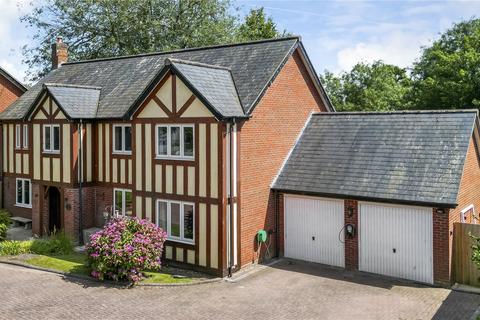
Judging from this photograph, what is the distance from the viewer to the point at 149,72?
80.1 ft

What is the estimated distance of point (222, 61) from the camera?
21547mm

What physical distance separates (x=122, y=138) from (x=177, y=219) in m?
5.82

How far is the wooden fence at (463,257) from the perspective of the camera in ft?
52.1

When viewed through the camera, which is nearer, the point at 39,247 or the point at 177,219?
the point at 177,219

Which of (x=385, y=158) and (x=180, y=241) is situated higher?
(x=385, y=158)

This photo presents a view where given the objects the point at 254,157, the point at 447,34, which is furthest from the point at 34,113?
the point at 447,34

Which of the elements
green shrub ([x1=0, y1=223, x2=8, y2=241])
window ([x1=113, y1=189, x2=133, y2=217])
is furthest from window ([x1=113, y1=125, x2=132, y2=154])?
green shrub ([x1=0, y1=223, x2=8, y2=241])

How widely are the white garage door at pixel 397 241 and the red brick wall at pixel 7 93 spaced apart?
Answer: 2233 centimetres

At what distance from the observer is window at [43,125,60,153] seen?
Answer: 22842 mm

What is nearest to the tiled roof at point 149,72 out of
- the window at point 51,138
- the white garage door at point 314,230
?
the window at point 51,138

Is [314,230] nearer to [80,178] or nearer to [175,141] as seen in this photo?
[175,141]

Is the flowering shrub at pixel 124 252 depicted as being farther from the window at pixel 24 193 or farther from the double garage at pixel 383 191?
the window at pixel 24 193

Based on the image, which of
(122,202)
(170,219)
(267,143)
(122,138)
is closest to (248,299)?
(170,219)

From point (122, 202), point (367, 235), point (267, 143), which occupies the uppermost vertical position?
point (267, 143)
